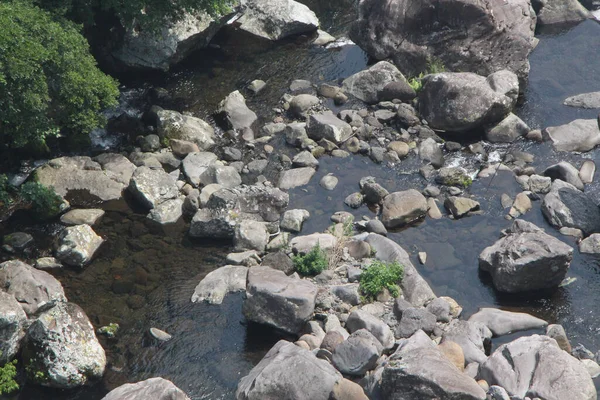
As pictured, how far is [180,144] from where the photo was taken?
3073cm

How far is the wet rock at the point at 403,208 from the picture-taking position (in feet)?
87.8

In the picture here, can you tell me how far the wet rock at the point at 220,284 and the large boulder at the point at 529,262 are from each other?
27.1ft

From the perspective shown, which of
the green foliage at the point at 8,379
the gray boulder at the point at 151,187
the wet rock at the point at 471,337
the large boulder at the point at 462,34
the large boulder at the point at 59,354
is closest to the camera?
the green foliage at the point at 8,379

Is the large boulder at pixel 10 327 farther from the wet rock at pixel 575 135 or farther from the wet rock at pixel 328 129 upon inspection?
the wet rock at pixel 575 135

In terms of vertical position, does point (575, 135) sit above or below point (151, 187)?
below

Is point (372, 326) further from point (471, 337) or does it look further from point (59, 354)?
point (59, 354)

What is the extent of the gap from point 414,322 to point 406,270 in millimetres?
2493

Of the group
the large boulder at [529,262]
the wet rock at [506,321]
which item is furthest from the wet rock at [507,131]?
the wet rock at [506,321]

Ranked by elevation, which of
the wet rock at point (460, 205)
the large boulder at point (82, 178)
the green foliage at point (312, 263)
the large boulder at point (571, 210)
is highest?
the large boulder at point (82, 178)

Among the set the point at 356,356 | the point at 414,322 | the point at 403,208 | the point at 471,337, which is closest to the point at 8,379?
the point at 356,356

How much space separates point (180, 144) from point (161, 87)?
19.8 feet

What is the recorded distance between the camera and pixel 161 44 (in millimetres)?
35625

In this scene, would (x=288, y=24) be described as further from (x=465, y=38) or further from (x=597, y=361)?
(x=597, y=361)

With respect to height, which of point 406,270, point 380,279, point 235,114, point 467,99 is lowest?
point 406,270
